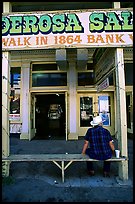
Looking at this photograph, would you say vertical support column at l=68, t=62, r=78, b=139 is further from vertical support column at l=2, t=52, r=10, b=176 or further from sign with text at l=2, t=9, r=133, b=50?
vertical support column at l=2, t=52, r=10, b=176

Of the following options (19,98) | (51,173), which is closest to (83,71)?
(19,98)

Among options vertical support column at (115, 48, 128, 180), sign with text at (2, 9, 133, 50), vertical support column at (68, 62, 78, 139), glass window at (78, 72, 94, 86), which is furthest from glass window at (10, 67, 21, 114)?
vertical support column at (115, 48, 128, 180)

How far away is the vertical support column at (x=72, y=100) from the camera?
8703mm

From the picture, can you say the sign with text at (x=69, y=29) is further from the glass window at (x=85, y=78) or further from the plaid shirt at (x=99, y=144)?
the glass window at (x=85, y=78)

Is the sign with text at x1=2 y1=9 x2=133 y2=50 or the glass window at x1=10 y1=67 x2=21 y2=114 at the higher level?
the sign with text at x1=2 y1=9 x2=133 y2=50

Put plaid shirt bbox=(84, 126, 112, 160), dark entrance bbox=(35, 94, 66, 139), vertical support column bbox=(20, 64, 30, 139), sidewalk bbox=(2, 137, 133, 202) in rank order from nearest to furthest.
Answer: sidewalk bbox=(2, 137, 133, 202), plaid shirt bbox=(84, 126, 112, 160), vertical support column bbox=(20, 64, 30, 139), dark entrance bbox=(35, 94, 66, 139)

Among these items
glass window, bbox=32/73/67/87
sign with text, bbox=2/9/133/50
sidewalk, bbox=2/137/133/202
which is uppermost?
sign with text, bbox=2/9/133/50

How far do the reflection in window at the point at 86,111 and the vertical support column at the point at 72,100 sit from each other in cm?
60

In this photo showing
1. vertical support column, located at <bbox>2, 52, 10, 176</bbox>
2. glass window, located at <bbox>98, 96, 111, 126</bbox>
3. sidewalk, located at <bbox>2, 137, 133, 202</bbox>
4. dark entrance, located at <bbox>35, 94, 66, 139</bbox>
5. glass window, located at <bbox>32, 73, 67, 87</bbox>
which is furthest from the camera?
dark entrance, located at <bbox>35, 94, 66, 139</bbox>

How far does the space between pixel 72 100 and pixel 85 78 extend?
1354 millimetres

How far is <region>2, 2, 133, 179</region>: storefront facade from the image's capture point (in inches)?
177

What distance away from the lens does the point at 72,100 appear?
8.78 meters

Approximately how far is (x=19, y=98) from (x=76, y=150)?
430 cm

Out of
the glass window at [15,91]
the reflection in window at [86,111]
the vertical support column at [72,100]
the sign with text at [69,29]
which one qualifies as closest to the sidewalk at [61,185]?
the sign with text at [69,29]
